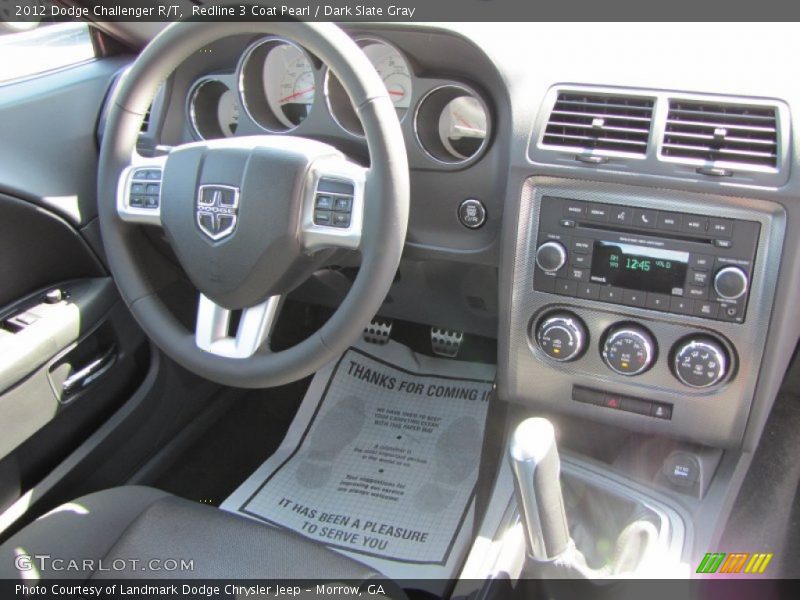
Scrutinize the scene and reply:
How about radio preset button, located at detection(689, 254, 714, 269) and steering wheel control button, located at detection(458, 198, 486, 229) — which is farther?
steering wheel control button, located at detection(458, 198, 486, 229)

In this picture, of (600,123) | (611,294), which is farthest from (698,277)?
(600,123)

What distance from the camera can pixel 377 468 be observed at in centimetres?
171

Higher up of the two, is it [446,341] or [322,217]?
[322,217]

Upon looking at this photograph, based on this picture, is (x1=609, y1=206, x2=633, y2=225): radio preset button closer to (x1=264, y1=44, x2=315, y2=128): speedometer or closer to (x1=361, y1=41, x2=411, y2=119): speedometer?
(x1=361, y1=41, x2=411, y2=119): speedometer

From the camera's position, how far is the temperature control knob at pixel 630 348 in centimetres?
116

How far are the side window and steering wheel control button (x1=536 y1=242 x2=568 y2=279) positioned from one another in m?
1.00

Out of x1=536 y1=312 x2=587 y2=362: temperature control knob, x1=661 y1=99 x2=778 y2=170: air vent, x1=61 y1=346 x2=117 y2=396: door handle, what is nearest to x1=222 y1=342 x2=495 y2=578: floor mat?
x1=61 y1=346 x2=117 y2=396: door handle

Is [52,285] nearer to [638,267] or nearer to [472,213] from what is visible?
[472,213]

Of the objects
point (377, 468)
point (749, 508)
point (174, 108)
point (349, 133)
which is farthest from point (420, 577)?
point (174, 108)

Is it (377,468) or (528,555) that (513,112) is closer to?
(528,555)

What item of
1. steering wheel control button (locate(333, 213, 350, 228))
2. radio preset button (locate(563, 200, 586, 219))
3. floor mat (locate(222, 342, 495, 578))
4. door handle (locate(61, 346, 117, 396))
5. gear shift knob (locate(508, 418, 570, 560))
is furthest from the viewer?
floor mat (locate(222, 342, 495, 578))

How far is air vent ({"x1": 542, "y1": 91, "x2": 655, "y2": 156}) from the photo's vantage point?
1090 mm

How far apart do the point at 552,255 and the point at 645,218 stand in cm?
14

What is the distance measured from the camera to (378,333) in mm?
1922
